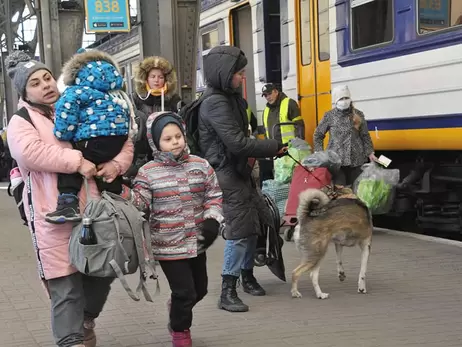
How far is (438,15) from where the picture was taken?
7500 mm

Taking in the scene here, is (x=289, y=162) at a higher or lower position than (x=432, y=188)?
higher

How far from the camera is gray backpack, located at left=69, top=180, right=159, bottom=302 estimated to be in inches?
148

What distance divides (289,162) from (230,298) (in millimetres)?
3409

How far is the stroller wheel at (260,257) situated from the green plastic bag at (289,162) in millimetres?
2551

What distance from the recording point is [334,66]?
9.44 m

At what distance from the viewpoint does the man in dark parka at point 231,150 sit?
5176mm

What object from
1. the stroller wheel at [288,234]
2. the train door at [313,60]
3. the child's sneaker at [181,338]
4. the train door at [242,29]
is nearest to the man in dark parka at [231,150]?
the child's sneaker at [181,338]

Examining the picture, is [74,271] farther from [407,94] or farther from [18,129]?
[407,94]

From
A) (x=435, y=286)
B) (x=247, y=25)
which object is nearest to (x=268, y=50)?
(x=247, y=25)

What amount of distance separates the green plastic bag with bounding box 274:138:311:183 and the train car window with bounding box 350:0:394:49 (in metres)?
1.39

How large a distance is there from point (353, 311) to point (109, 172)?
7.57 feet

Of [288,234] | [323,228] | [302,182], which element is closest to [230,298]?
[323,228]

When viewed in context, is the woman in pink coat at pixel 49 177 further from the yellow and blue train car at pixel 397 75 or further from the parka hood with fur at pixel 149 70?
the yellow and blue train car at pixel 397 75

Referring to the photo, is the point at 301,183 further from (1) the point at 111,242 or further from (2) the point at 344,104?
(1) the point at 111,242
